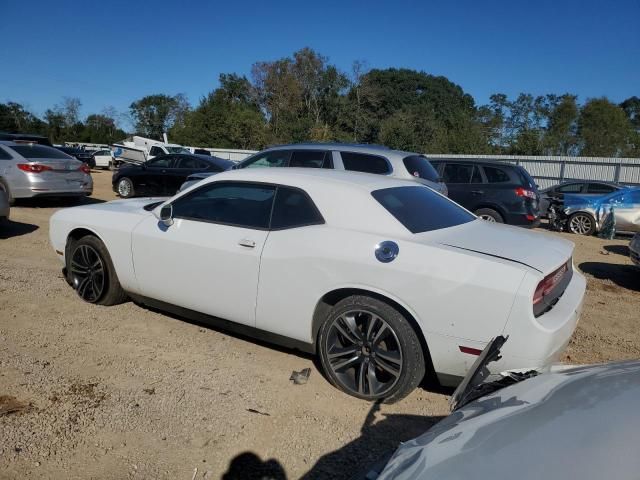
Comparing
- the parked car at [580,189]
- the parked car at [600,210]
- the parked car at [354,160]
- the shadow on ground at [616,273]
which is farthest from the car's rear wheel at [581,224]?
the parked car at [354,160]

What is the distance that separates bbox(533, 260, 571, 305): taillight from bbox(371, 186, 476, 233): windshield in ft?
2.72

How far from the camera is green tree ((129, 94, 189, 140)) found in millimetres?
83375

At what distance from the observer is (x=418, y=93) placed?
7700cm

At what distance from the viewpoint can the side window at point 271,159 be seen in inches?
343

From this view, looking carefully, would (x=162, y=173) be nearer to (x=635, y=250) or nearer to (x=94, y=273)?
(x=94, y=273)

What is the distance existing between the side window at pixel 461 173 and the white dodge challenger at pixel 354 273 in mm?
7210

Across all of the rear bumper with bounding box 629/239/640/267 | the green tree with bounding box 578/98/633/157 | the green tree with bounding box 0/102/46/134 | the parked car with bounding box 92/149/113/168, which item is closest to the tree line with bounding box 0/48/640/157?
the green tree with bounding box 578/98/633/157

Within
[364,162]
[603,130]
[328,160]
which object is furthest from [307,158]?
[603,130]

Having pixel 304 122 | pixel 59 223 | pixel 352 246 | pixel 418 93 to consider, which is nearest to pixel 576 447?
pixel 352 246

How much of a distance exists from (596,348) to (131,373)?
13.0 feet

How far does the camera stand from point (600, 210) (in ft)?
43.4

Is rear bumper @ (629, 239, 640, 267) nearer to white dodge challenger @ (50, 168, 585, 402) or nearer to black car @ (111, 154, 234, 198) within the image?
white dodge challenger @ (50, 168, 585, 402)

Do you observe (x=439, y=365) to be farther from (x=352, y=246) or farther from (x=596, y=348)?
(x=596, y=348)

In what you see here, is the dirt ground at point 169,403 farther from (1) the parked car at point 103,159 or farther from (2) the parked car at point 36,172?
(1) the parked car at point 103,159
